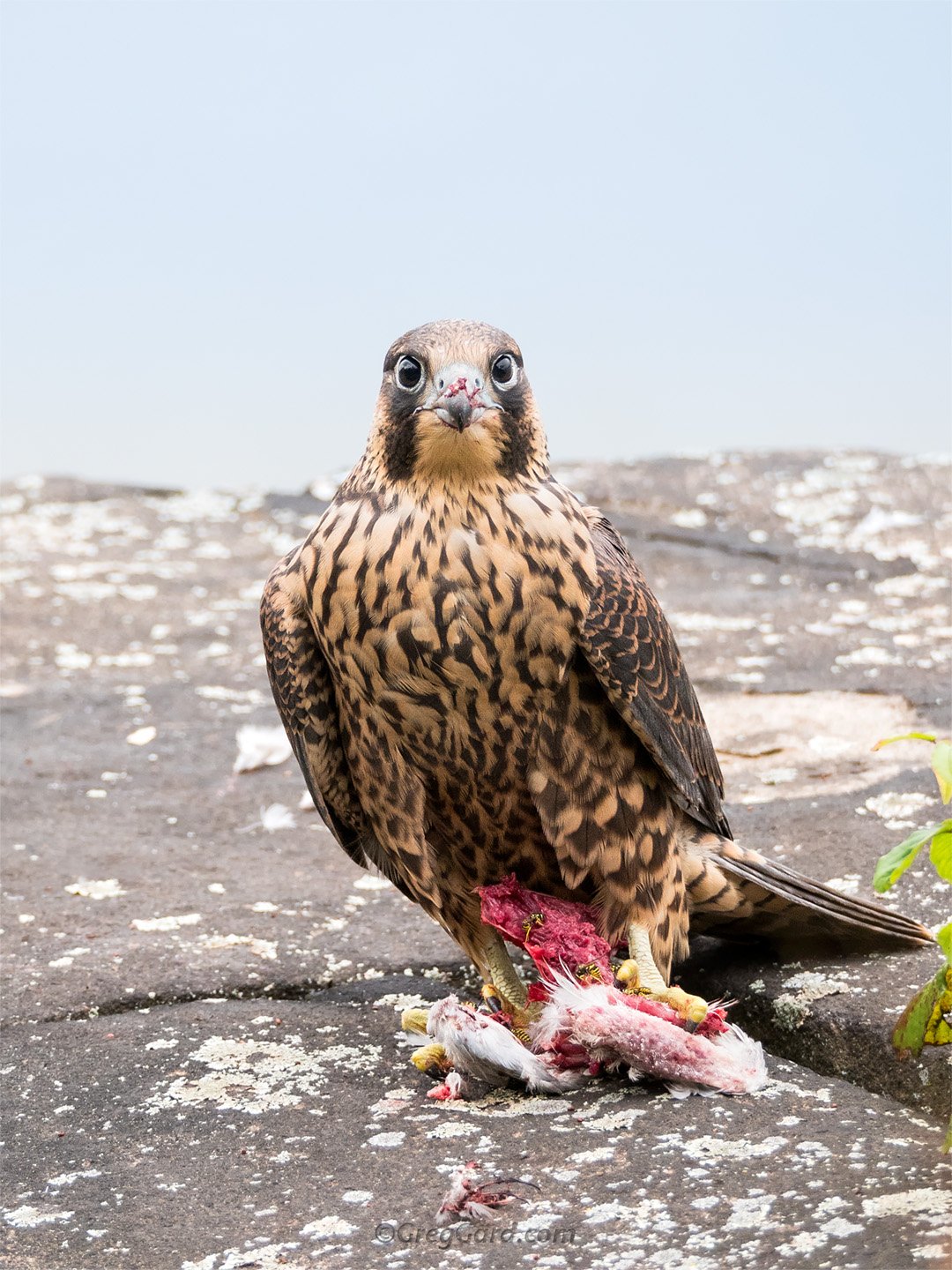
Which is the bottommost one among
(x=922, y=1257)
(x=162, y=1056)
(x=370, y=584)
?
→ (x=162, y=1056)

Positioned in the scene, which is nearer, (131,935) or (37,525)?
(131,935)

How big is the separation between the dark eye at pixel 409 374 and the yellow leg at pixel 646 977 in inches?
38.8

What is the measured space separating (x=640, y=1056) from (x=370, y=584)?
84cm

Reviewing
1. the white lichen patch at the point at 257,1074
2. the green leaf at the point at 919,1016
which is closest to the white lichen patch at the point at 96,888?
the white lichen patch at the point at 257,1074

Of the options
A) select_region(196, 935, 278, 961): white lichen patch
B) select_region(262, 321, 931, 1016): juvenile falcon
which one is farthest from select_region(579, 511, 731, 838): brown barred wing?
select_region(196, 935, 278, 961): white lichen patch

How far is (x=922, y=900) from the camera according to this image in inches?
114

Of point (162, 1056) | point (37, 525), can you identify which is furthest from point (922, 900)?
point (37, 525)

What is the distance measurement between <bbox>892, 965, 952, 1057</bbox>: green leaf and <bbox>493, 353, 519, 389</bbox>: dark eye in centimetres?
113

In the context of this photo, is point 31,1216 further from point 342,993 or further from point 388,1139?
point 342,993

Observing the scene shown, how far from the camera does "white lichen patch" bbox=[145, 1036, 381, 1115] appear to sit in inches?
93.9

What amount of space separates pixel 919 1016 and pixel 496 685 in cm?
80

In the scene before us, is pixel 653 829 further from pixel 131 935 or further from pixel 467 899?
pixel 131 935

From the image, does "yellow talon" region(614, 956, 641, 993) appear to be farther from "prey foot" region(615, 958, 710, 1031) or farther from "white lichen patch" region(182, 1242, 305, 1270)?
"white lichen patch" region(182, 1242, 305, 1270)

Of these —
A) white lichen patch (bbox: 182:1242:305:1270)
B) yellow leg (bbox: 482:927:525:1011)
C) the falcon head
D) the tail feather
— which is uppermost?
the falcon head
